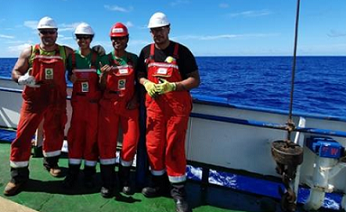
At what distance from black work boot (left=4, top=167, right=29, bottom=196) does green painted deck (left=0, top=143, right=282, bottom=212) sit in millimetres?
52

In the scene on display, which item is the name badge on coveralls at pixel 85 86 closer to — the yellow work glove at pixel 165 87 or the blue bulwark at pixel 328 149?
the yellow work glove at pixel 165 87

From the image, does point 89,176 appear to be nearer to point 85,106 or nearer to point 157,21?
point 85,106

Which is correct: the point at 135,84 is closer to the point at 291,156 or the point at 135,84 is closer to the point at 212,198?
the point at 212,198

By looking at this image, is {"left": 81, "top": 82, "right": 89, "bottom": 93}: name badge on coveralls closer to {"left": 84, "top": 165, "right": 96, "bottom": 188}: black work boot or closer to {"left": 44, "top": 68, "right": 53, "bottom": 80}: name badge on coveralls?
{"left": 44, "top": 68, "right": 53, "bottom": 80}: name badge on coveralls

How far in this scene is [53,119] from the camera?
2973 mm

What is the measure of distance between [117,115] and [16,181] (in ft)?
3.93

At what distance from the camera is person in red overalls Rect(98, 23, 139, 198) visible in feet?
8.96

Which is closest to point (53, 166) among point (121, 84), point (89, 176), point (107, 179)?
point (89, 176)

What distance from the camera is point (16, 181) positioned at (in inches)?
109

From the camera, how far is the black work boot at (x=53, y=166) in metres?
3.15

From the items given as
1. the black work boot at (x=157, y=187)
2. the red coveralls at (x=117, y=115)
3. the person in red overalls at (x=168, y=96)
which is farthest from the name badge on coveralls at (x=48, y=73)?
the black work boot at (x=157, y=187)

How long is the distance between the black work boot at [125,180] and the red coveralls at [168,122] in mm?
323

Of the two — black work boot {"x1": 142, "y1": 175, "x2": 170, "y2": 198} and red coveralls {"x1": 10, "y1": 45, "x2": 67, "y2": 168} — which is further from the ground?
red coveralls {"x1": 10, "y1": 45, "x2": 67, "y2": 168}

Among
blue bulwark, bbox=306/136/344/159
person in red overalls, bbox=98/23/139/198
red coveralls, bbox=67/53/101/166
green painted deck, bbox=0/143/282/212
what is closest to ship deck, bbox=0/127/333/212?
green painted deck, bbox=0/143/282/212
